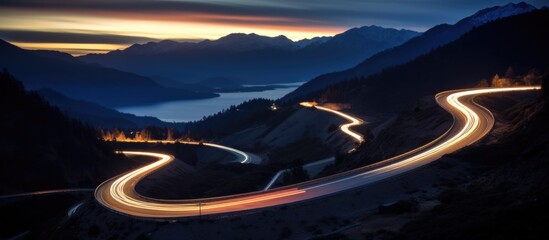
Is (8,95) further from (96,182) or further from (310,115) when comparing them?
(310,115)

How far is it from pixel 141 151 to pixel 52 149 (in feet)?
131

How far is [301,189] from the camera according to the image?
1965 inches

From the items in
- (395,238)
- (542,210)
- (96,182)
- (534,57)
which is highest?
(534,57)

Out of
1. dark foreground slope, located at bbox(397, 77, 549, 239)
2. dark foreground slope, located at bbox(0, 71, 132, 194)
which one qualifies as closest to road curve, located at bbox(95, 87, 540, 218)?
dark foreground slope, located at bbox(397, 77, 549, 239)

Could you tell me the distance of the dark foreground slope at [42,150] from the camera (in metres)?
108

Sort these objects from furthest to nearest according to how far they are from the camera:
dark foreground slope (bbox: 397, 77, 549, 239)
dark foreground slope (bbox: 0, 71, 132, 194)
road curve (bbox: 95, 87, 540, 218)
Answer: dark foreground slope (bbox: 0, 71, 132, 194), road curve (bbox: 95, 87, 540, 218), dark foreground slope (bbox: 397, 77, 549, 239)

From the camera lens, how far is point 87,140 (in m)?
135

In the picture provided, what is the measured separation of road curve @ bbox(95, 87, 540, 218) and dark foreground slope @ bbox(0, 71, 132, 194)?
131 feet

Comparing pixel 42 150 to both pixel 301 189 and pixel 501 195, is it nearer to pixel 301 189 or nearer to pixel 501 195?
pixel 301 189

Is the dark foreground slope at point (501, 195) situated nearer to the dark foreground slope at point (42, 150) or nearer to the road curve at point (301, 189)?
the road curve at point (301, 189)

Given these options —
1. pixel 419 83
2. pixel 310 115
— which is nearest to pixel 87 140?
pixel 310 115

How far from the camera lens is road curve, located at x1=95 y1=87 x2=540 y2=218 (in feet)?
155

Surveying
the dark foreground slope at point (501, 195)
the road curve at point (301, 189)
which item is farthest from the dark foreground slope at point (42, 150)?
the dark foreground slope at point (501, 195)

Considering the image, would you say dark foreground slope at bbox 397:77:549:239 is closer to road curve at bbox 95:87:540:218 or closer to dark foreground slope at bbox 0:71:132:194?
road curve at bbox 95:87:540:218
